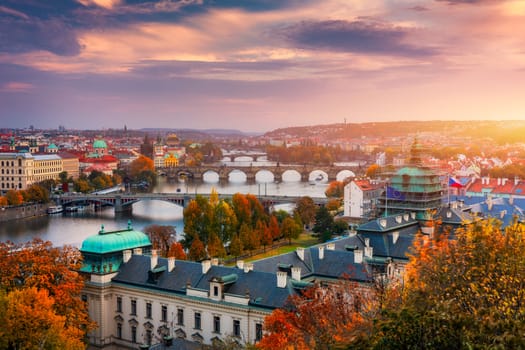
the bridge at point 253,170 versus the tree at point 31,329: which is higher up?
the tree at point 31,329

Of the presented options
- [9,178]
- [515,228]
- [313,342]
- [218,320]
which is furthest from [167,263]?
[9,178]

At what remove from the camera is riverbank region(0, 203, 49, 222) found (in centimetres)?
7956

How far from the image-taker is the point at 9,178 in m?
109

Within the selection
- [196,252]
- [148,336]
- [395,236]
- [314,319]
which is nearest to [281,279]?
[314,319]

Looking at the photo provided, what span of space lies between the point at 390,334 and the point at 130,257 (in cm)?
2173

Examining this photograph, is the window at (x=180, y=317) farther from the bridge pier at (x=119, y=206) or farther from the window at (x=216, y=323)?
the bridge pier at (x=119, y=206)

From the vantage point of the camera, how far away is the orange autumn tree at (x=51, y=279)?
27531mm

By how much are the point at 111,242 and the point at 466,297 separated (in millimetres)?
20719

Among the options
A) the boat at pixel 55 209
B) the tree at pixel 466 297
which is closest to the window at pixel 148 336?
the tree at pixel 466 297

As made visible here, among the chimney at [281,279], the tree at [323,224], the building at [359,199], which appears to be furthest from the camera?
the building at [359,199]

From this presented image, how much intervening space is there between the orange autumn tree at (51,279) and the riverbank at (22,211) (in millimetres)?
53407

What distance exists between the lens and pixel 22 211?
83.5 m

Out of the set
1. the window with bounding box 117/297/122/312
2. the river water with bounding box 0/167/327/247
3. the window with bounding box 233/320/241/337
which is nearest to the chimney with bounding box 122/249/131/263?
the window with bounding box 117/297/122/312

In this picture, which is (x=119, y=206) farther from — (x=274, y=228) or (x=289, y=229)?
(x=289, y=229)
